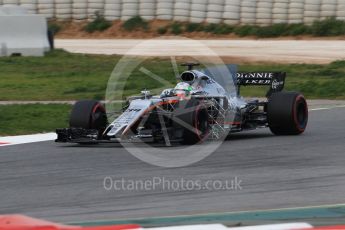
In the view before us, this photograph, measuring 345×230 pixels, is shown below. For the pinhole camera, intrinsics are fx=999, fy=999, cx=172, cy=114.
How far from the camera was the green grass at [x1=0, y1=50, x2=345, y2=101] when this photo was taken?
69.7 ft

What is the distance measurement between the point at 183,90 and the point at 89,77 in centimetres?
1099

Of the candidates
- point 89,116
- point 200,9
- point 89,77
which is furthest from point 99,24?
point 89,116

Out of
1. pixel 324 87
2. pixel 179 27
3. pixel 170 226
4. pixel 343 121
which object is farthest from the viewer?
pixel 179 27

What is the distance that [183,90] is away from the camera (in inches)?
524

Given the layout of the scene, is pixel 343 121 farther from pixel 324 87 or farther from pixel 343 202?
pixel 343 202

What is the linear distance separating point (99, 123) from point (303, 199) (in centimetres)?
498

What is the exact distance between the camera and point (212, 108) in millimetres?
13516

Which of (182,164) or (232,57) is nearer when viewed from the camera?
(182,164)

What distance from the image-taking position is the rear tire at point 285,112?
14.0 meters

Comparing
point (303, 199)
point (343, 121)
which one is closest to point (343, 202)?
point (303, 199)

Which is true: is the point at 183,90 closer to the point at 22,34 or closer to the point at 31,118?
the point at 31,118

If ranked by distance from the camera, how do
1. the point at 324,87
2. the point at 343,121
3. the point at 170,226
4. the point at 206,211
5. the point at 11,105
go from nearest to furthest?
the point at 170,226 → the point at 206,211 → the point at 343,121 → the point at 11,105 → the point at 324,87

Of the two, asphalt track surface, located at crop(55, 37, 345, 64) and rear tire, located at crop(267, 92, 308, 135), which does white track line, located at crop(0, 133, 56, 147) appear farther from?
asphalt track surface, located at crop(55, 37, 345, 64)

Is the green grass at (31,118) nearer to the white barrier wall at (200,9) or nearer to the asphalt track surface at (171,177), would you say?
the asphalt track surface at (171,177)
